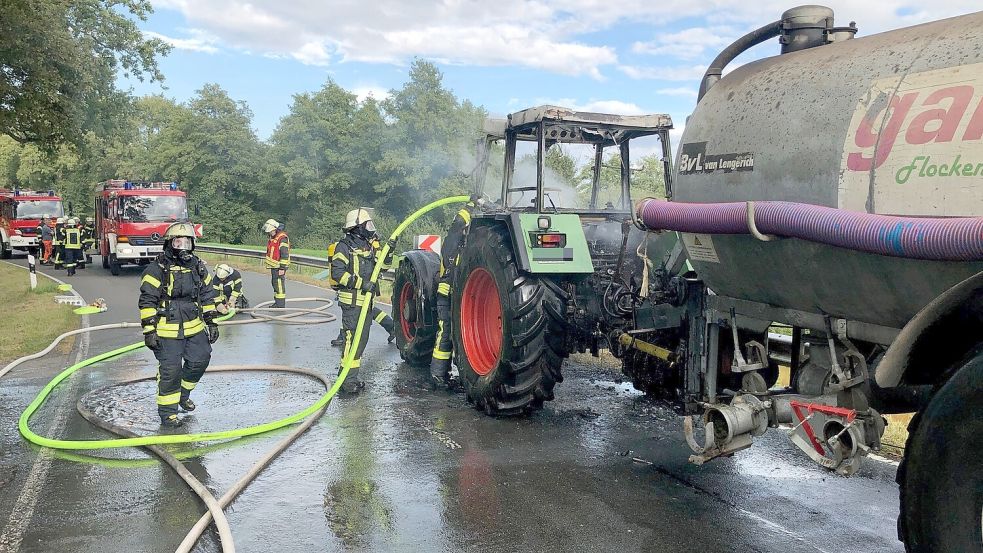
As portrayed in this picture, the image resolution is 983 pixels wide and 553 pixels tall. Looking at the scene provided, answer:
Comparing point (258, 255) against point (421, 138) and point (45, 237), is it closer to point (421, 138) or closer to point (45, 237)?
point (45, 237)

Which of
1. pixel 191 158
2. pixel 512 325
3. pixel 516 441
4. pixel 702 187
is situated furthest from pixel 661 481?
pixel 191 158

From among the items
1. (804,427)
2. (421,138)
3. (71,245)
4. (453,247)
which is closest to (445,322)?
(453,247)

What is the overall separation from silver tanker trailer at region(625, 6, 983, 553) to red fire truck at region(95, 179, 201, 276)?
19334 mm

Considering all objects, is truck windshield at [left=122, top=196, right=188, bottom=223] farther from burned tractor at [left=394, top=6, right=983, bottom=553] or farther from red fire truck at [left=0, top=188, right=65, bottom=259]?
burned tractor at [left=394, top=6, right=983, bottom=553]

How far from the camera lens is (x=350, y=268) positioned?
26.8 ft

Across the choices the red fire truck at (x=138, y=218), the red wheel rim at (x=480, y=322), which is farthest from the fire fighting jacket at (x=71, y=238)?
the red wheel rim at (x=480, y=322)

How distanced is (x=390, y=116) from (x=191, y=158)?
43.3ft

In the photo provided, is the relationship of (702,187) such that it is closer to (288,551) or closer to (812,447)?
(812,447)

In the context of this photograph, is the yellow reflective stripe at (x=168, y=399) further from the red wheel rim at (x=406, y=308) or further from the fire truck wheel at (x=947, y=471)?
the fire truck wheel at (x=947, y=471)

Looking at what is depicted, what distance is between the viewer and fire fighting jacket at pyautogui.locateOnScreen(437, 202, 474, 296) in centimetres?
751

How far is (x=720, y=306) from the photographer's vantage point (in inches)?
177

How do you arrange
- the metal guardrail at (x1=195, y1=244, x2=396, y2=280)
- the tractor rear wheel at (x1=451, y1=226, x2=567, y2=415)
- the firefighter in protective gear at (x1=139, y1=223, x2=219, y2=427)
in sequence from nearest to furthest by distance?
the tractor rear wheel at (x1=451, y1=226, x2=567, y2=415)
the firefighter in protective gear at (x1=139, y1=223, x2=219, y2=427)
the metal guardrail at (x1=195, y1=244, x2=396, y2=280)

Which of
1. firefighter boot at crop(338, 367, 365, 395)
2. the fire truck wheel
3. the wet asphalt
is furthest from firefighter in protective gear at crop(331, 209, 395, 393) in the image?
the fire truck wheel

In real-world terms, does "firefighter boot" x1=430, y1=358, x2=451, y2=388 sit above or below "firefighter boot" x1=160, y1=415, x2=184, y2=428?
above
